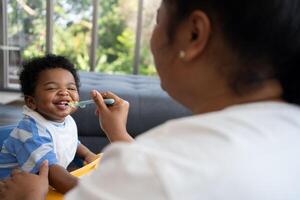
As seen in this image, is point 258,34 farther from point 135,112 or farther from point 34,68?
point 135,112

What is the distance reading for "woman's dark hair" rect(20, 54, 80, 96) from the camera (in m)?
1.35

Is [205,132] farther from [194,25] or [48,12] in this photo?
[48,12]

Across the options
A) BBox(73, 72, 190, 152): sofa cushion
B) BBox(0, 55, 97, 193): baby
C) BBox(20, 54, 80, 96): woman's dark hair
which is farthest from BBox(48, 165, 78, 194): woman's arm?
BBox(73, 72, 190, 152): sofa cushion

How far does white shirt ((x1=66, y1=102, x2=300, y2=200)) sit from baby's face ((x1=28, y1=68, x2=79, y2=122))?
87 centimetres

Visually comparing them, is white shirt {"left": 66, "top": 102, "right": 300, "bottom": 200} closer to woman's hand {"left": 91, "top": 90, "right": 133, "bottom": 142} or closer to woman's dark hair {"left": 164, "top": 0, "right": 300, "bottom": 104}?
woman's dark hair {"left": 164, "top": 0, "right": 300, "bottom": 104}

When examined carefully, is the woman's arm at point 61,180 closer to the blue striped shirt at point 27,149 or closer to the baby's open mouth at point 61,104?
the blue striped shirt at point 27,149

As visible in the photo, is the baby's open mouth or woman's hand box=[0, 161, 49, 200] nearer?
woman's hand box=[0, 161, 49, 200]

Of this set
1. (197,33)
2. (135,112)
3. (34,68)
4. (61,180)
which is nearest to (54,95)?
(34,68)

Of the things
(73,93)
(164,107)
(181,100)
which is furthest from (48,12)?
(181,100)

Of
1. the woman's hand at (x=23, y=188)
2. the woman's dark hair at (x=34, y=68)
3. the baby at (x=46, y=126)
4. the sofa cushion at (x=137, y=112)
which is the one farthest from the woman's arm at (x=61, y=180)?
the sofa cushion at (x=137, y=112)

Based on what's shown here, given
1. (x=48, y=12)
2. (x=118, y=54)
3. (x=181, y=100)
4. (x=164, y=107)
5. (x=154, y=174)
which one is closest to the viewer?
(x=154, y=174)

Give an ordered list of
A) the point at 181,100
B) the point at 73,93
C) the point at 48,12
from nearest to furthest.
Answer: the point at 181,100, the point at 73,93, the point at 48,12

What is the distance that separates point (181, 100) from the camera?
1.76ft

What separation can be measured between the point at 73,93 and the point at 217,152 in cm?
102
